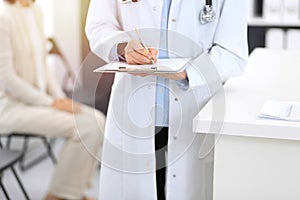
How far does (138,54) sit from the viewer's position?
1.36m

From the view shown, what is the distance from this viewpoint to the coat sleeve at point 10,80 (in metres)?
2.72

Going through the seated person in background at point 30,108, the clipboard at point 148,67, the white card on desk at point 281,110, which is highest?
the clipboard at point 148,67

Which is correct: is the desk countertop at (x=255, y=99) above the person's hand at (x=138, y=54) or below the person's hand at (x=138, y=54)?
below

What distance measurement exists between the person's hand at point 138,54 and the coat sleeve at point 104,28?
0.25ft

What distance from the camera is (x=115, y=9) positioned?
4.98 ft

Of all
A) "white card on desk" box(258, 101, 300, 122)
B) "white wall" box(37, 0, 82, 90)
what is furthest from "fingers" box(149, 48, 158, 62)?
"white wall" box(37, 0, 82, 90)

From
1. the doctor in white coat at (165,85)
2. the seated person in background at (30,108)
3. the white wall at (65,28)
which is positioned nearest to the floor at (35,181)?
the seated person in background at (30,108)

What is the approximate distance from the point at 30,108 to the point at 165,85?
4.79 feet

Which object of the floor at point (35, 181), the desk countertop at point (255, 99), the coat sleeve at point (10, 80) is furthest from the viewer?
the floor at point (35, 181)

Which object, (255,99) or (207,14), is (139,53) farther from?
(255,99)

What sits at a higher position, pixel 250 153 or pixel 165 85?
pixel 165 85

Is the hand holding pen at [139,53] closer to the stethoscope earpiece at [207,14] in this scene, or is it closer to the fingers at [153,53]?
the fingers at [153,53]

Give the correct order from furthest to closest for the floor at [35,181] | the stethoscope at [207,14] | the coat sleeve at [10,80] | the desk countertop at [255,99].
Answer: the floor at [35,181]
the coat sleeve at [10,80]
the stethoscope at [207,14]
the desk countertop at [255,99]

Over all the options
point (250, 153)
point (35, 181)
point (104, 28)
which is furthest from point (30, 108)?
point (250, 153)
